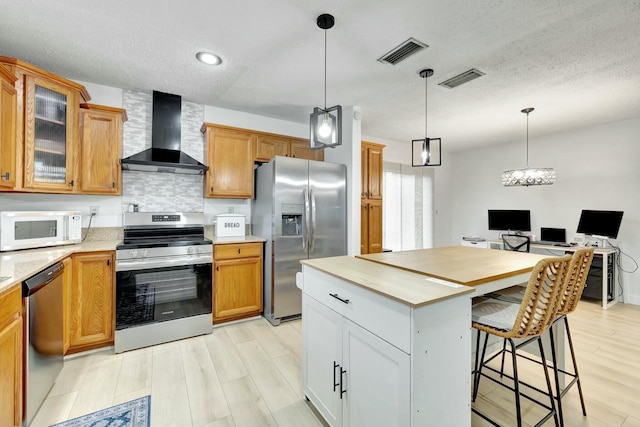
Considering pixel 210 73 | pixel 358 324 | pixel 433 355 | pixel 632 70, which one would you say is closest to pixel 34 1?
pixel 210 73

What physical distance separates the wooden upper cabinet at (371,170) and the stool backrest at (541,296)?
2759 mm

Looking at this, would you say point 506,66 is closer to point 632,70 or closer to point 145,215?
point 632,70

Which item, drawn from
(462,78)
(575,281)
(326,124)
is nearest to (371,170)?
(462,78)

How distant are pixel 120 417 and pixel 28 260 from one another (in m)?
1.23

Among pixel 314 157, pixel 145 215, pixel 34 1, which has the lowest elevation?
pixel 145 215

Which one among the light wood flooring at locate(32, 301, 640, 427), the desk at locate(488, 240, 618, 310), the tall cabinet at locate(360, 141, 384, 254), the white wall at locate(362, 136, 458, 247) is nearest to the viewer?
the light wood flooring at locate(32, 301, 640, 427)

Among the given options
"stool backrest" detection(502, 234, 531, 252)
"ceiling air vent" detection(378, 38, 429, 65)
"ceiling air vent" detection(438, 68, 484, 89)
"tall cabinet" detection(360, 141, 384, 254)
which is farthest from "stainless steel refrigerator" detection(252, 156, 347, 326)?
"stool backrest" detection(502, 234, 531, 252)

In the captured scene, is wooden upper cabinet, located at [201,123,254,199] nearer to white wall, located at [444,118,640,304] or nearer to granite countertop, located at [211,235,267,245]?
granite countertop, located at [211,235,267,245]

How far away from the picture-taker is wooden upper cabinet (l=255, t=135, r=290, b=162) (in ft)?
11.6

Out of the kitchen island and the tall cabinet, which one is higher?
the tall cabinet

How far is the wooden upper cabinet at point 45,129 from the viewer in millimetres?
2105

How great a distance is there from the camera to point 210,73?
267cm

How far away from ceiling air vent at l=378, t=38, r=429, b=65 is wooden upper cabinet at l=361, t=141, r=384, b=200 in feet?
5.34

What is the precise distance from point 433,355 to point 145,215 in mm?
3064
